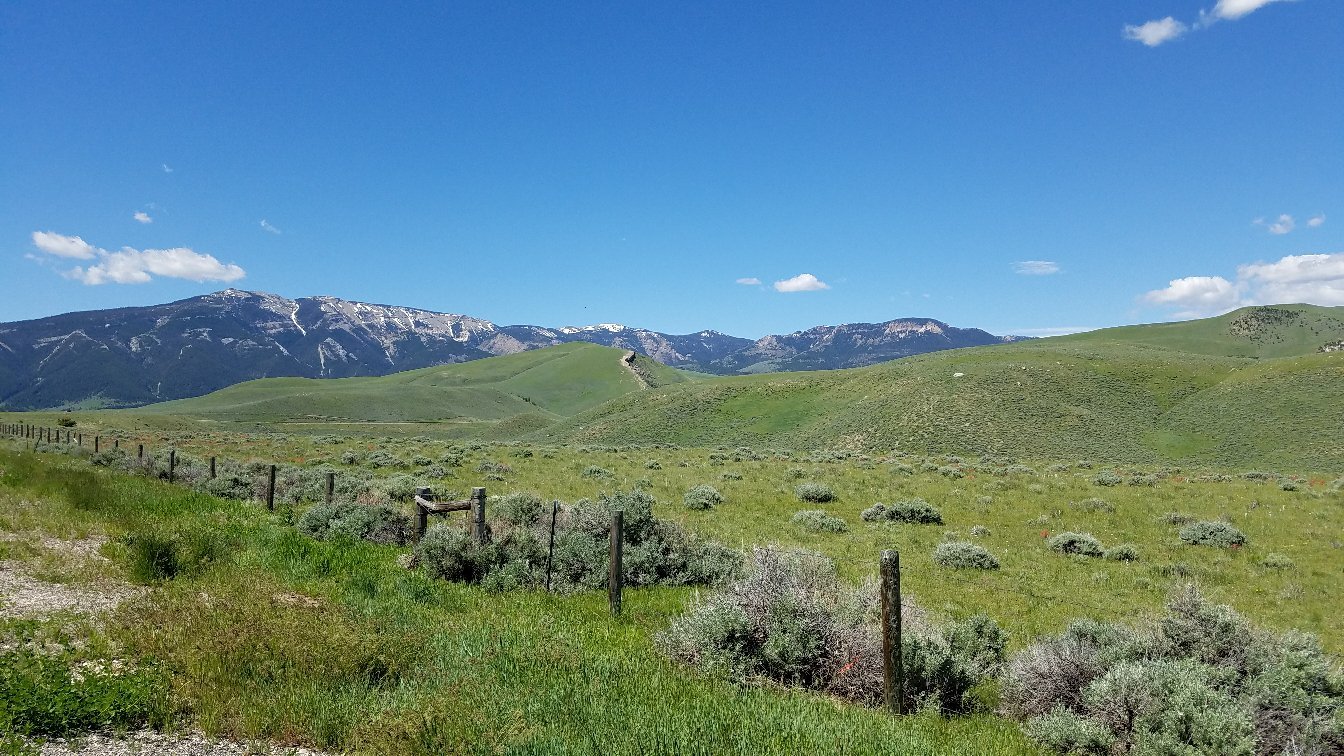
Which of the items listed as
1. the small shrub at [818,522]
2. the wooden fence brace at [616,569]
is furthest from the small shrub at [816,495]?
the wooden fence brace at [616,569]

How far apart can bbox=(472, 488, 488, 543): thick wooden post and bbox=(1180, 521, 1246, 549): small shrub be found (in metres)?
20.5

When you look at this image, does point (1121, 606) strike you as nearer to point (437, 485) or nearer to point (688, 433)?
point (437, 485)

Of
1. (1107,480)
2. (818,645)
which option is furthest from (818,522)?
(1107,480)

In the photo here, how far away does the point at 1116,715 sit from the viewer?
6566 millimetres

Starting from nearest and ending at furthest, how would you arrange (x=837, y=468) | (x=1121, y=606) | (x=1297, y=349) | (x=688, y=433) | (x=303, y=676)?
(x=303, y=676) < (x=1121, y=606) < (x=837, y=468) < (x=688, y=433) < (x=1297, y=349)

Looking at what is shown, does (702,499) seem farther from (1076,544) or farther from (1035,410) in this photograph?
(1035,410)

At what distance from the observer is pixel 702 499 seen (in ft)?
82.3

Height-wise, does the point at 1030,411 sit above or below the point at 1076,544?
above

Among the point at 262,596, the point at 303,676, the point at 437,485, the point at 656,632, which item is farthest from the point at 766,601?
the point at 437,485

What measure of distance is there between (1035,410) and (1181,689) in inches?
2678

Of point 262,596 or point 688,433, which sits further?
point 688,433

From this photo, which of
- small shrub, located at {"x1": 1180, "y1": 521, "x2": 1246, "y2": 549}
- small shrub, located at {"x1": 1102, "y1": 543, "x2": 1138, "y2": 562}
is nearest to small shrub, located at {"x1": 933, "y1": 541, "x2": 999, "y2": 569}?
small shrub, located at {"x1": 1102, "y1": 543, "x2": 1138, "y2": 562}

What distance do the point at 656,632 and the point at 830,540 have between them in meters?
11.7

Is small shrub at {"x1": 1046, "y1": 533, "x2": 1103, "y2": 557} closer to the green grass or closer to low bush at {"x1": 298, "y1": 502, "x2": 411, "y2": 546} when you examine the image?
the green grass
